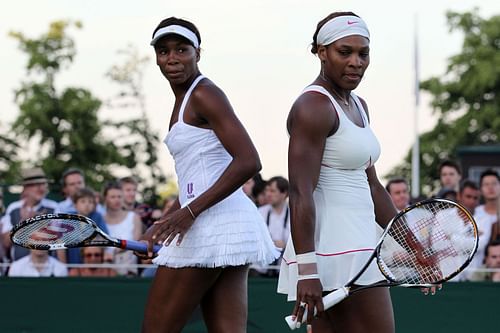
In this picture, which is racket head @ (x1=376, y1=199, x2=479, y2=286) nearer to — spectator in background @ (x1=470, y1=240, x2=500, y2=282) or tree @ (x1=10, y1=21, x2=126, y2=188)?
spectator in background @ (x1=470, y1=240, x2=500, y2=282)

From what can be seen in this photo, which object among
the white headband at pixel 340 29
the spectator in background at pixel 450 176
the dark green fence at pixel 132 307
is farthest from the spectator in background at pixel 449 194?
the white headband at pixel 340 29

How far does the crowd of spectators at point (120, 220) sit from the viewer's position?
10352 millimetres

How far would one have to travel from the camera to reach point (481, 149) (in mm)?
29062

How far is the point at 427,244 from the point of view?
17.7ft

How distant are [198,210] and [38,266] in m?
4.96

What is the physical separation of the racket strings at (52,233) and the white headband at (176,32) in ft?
3.62

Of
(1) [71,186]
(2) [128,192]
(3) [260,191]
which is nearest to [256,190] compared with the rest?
(3) [260,191]

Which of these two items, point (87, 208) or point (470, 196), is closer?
point (87, 208)

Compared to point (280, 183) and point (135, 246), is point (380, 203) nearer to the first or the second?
point (135, 246)

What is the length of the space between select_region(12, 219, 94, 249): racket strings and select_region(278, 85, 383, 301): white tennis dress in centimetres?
152

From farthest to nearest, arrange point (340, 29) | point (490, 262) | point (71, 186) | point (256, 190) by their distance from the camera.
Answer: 1. point (256, 190)
2. point (71, 186)
3. point (490, 262)
4. point (340, 29)

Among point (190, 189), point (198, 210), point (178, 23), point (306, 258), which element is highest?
point (178, 23)

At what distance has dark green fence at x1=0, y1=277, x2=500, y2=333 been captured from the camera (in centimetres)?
909

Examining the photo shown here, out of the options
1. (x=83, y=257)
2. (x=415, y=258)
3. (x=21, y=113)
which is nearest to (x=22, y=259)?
(x=83, y=257)
